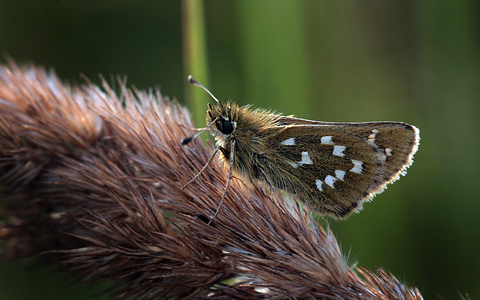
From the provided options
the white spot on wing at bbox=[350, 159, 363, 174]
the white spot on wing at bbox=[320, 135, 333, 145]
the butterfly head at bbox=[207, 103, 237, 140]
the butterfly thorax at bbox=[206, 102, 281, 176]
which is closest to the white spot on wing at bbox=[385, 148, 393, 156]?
the white spot on wing at bbox=[350, 159, 363, 174]

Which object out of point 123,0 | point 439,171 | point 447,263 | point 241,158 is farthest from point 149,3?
point 447,263

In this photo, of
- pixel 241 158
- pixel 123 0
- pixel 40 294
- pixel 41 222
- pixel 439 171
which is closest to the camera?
pixel 41 222

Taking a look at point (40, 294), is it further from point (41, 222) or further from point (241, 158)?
point (241, 158)

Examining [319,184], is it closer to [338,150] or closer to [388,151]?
[338,150]

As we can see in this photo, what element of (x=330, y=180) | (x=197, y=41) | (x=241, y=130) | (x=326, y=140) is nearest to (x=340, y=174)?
(x=330, y=180)

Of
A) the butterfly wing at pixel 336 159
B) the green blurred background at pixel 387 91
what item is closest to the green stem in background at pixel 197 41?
the green blurred background at pixel 387 91
